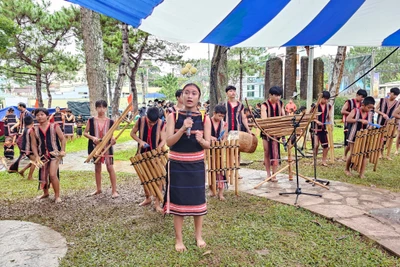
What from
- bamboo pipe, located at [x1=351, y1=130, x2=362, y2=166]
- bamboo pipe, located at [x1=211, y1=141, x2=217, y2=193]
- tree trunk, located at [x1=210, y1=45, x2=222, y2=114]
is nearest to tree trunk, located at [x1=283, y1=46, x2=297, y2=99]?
tree trunk, located at [x1=210, y1=45, x2=222, y2=114]

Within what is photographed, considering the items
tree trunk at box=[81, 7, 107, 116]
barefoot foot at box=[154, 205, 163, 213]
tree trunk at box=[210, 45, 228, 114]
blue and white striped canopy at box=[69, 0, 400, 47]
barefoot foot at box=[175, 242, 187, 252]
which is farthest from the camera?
tree trunk at box=[81, 7, 107, 116]

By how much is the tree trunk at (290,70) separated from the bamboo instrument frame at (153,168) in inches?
615

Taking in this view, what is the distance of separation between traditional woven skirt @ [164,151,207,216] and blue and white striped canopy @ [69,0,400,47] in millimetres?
1534

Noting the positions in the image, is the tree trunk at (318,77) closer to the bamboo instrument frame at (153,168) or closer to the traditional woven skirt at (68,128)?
the traditional woven skirt at (68,128)

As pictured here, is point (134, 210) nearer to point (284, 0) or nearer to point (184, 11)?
point (184, 11)

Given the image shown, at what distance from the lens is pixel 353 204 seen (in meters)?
4.64

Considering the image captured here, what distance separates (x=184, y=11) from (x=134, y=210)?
2.82 meters

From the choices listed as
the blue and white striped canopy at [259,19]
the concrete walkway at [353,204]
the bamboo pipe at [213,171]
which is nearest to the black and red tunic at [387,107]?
the concrete walkway at [353,204]

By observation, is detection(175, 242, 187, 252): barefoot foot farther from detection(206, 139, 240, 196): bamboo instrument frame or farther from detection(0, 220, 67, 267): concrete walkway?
detection(206, 139, 240, 196): bamboo instrument frame

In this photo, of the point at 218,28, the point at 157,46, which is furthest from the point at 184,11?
the point at 157,46

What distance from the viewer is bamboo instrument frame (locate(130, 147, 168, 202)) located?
4250 mm

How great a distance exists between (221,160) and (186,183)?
1.64 m

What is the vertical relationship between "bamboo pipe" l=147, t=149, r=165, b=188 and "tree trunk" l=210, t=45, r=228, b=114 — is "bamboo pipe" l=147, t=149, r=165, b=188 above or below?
below

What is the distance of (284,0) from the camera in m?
3.58
